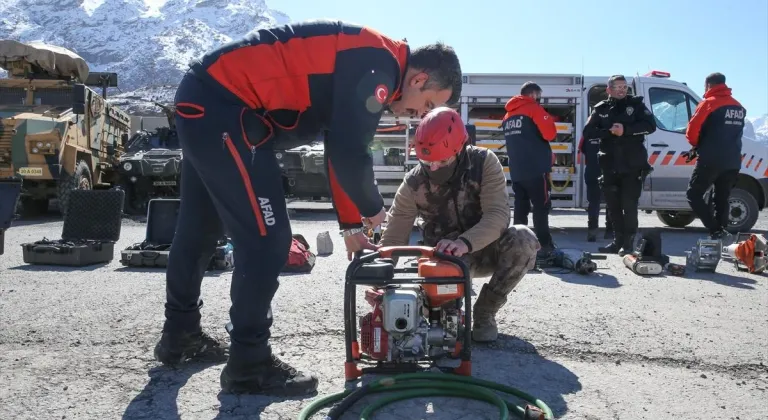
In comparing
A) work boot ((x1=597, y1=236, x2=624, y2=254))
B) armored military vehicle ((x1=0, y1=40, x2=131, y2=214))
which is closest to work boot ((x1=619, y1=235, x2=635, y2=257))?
work boot ((x1=597, y1=236, x2=624, y2=254))

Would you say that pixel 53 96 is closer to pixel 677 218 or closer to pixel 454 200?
pixel 454 200

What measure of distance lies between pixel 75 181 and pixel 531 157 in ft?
29.6

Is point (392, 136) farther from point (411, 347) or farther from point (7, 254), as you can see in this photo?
point (411, 347)

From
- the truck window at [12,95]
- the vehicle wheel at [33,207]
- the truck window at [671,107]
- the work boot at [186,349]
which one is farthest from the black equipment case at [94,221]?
the truck window at [671,107]

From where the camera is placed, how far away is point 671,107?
10.6 metres

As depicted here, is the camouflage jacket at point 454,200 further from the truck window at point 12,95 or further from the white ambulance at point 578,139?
the truck window at point 12,95

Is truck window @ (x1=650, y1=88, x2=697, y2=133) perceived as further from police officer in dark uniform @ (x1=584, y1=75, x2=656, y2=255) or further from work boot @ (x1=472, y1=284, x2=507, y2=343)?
work boot @ (x1=472, y1=284, x2=507, y2=343)

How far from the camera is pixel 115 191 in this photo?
23.0 ft

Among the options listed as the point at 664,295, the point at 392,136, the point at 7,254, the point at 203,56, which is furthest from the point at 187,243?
the point at 392,136

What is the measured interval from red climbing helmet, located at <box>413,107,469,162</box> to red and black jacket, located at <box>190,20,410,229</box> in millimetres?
482

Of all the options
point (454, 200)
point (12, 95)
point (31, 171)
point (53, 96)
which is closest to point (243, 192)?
point (454, 200)

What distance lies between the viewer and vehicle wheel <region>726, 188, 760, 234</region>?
10.3 meters

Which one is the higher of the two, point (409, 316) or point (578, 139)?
point (578, 139)

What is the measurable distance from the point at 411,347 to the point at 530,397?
0.56 metres
